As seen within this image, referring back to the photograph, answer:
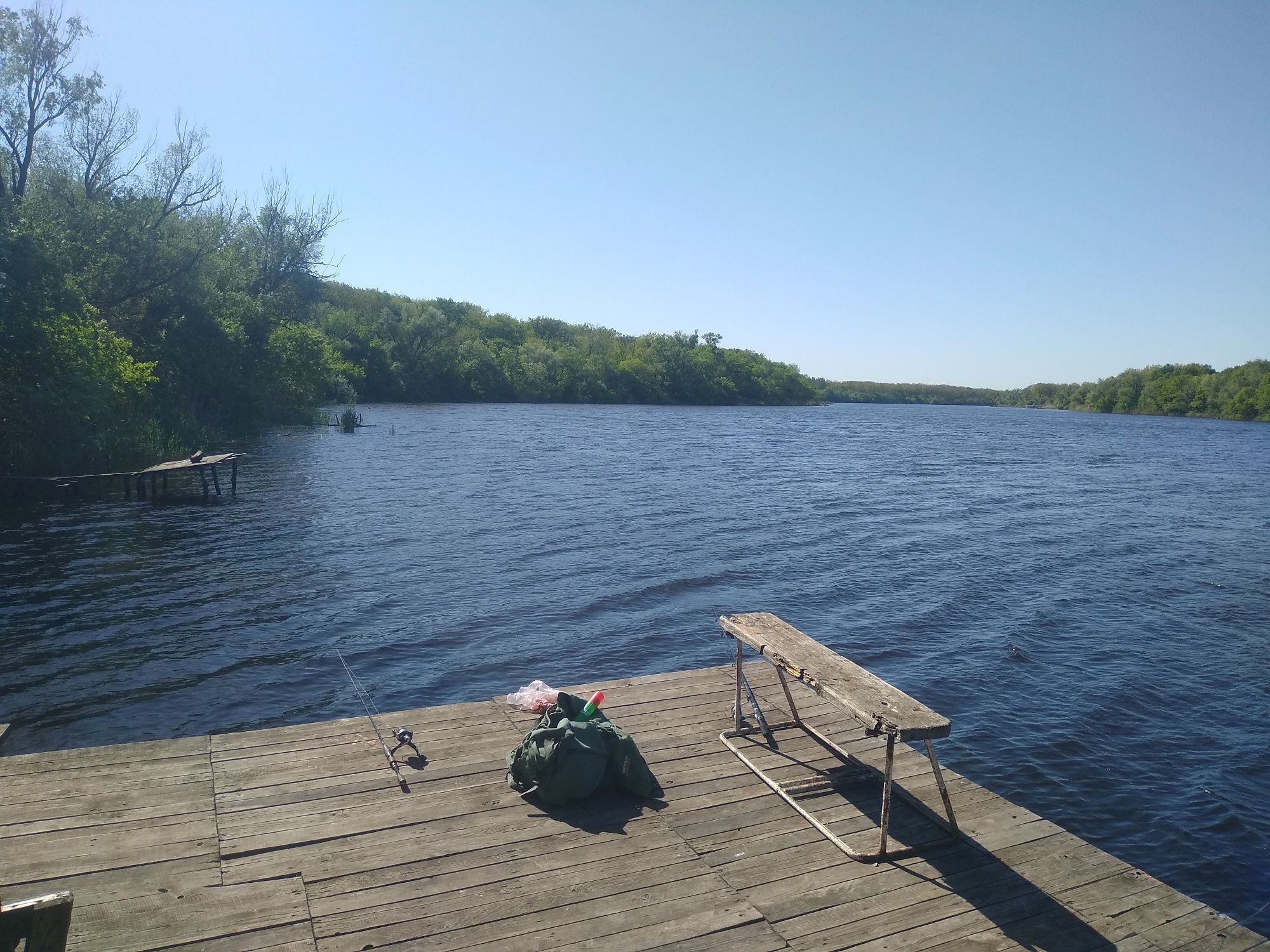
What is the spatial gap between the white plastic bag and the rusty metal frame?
1608mm

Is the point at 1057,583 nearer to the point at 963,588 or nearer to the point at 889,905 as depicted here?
the point at 963,588

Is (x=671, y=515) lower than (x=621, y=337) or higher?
lower

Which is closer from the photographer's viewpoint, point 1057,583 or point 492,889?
point 492,889

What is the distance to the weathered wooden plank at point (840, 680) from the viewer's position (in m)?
5.20

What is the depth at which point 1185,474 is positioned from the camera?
4062 cm

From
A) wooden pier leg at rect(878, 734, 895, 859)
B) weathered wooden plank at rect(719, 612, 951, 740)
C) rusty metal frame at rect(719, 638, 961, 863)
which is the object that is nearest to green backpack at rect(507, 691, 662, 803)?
rusty metal frame at rect(719, 638, 961, 863)

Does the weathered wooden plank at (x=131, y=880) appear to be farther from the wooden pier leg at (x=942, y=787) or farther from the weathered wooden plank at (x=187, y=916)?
the wooden pier leg at (x=942, y=787)

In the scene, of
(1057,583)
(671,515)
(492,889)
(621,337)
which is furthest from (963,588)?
(621,337)

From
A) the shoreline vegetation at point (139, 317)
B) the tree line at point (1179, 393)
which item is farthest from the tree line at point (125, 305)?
the tree line at point (1179, 393)

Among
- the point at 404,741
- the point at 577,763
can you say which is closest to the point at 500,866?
the point at 577,763

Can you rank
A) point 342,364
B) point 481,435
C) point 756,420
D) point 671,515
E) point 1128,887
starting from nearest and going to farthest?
point 1128,887
point 671,515
point 481,435
point 342,364
point 756,420

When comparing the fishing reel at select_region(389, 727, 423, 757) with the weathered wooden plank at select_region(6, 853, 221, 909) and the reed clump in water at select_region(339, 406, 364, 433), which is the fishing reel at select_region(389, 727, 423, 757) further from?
the reed clump in water at select_region(339, 406, 364, 433)

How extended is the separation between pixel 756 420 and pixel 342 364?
37758 millimetres

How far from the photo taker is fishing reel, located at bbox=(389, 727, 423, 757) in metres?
6.58
